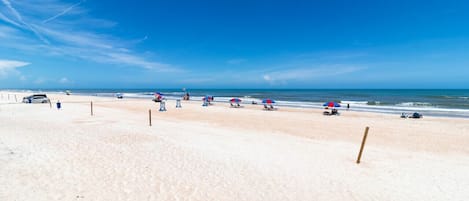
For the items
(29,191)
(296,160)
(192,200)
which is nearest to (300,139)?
(296,160)

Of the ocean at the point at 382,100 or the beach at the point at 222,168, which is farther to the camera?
the ocean at the point at 382,100

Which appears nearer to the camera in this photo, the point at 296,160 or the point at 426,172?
the point at 426,172

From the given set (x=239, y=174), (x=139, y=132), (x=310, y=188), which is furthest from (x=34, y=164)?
(x=310, y=188)

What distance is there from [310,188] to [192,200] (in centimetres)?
248

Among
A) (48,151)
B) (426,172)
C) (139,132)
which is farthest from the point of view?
(139,132)

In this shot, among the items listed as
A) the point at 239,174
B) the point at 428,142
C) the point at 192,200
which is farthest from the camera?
the point at 428,142

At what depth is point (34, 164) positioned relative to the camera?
5.61 meters

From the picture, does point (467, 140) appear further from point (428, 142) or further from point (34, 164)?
point (34, 164)

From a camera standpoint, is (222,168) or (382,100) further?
(382,100)

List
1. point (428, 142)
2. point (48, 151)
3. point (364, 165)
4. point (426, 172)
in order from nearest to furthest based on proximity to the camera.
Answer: point (426, 172)
point (364, 165)
point (48, 151)
point (428, 142)

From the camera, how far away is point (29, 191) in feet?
13.8

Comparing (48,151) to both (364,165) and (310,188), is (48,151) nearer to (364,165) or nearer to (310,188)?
(310,188)

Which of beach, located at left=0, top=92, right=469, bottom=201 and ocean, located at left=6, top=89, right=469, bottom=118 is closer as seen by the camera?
beach, located at left=0, top=92, right=469, bottom=201

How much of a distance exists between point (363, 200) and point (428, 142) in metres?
7.55
